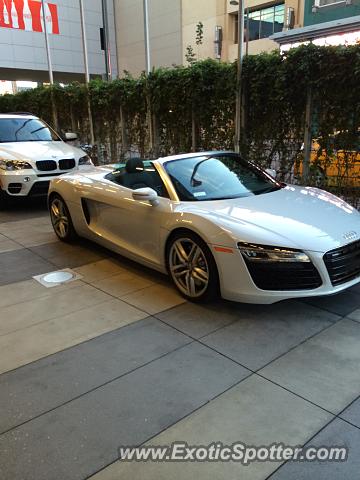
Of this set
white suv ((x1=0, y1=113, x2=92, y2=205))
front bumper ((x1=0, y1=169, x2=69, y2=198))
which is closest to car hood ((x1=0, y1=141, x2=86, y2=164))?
white suv ((x1=0, y1=113, x2=92, y2=205))

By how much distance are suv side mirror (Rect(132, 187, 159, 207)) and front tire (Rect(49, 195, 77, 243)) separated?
1852 millimetres

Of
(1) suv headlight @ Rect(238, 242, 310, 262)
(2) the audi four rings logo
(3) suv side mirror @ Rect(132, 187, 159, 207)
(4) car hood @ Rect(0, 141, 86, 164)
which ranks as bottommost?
(1) suv headlight @ Rect(238, 242, 310, 262)

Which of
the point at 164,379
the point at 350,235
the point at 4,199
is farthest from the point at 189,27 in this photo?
the point at 164,379

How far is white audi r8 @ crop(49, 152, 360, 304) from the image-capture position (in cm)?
359

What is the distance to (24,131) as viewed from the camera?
9.41 meters

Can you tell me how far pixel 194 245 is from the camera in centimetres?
397

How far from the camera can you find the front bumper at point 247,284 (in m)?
3.58

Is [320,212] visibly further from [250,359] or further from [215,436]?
[215,436]

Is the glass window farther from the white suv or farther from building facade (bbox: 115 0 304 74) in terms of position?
the white suv

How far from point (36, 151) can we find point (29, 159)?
0.40 metres

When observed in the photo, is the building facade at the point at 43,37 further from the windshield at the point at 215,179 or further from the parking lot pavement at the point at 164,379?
the parking lot pavement at the point at 164,379

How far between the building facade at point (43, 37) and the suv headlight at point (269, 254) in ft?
95.0

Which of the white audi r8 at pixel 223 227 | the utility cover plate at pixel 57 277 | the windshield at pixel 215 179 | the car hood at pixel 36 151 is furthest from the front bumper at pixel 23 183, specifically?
the windshield at pixel 215 179

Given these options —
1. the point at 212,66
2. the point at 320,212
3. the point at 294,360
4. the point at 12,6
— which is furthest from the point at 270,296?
the point at 12,6
